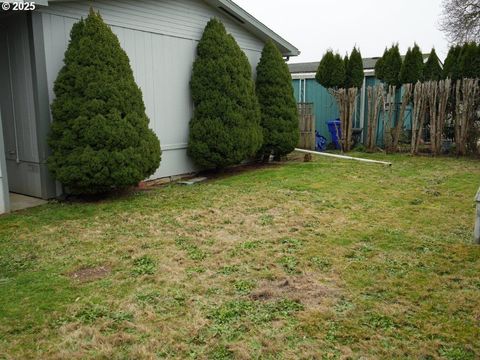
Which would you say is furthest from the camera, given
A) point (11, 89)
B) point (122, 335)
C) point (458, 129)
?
point (458, 129)

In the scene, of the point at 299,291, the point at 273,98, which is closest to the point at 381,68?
the point at 273,98

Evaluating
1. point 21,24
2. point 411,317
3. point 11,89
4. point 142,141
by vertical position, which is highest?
point 21,24

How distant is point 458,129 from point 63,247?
32.2ft

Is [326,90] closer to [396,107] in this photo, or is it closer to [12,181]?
[396,107]

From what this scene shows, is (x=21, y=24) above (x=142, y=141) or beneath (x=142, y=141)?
above

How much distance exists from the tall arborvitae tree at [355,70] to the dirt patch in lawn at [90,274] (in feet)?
36.6

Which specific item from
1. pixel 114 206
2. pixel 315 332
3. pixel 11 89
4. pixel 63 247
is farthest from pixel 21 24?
pixel 315 332

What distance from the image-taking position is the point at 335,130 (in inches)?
513

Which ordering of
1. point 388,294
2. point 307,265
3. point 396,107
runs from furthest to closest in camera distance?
1. point 396,107
2. point 307,265
3. point 388,294

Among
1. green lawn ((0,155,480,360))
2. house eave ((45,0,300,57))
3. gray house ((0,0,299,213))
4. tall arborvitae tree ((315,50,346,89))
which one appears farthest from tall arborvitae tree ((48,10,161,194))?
tall arborvitae tree ((315,50,346,89))

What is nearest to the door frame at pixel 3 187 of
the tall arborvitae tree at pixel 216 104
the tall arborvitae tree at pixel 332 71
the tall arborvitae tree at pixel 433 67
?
the tall arborvitae tree at pixel 216 104

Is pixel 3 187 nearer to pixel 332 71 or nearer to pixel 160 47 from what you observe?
pixel 160 47

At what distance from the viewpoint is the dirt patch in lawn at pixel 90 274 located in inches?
143

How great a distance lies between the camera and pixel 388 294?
3.25 meters
